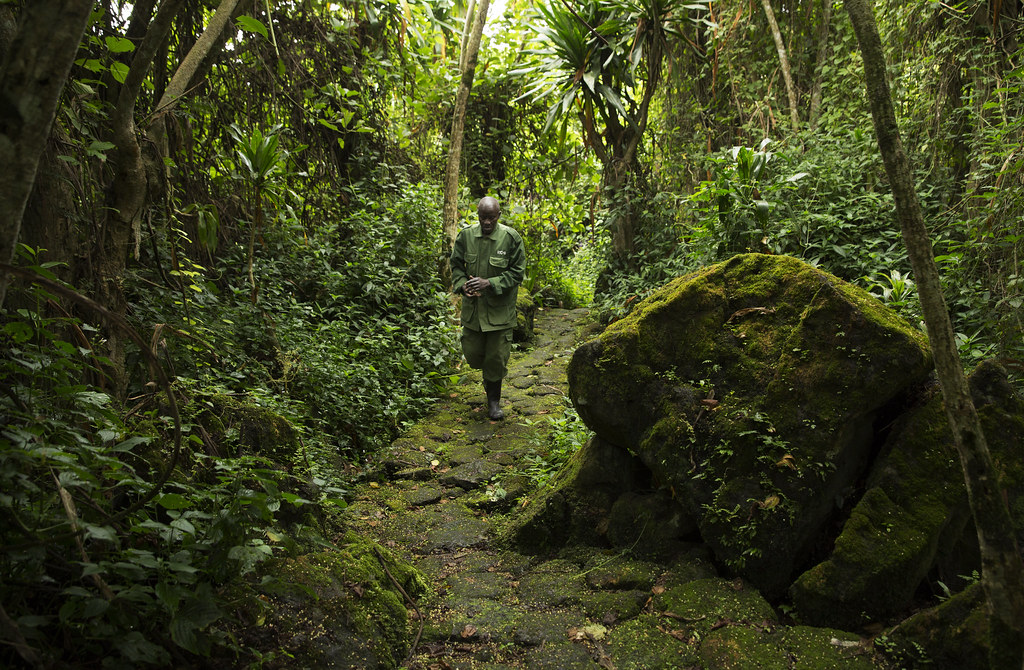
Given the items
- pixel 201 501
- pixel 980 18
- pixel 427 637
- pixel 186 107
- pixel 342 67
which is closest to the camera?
pixel 201 501

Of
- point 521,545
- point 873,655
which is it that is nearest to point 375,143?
point 521,545

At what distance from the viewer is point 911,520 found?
2535 millimetres

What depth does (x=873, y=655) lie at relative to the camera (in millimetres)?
2277

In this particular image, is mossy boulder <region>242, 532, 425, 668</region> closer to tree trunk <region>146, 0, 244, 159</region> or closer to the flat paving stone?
the flat paving stone

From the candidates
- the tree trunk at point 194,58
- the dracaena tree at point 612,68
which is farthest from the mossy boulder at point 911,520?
the dracaena tree at point 612,68

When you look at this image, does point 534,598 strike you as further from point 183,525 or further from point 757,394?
point 183,525

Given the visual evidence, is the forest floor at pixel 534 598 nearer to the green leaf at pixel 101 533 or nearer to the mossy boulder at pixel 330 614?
the mossy boulder at pixel 330 614

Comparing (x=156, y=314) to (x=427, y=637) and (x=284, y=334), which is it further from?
(x=427, y=637)

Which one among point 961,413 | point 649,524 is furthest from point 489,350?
point 961,413

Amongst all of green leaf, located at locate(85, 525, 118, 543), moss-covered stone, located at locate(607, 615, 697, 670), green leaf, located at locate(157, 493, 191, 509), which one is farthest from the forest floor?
green leaf, located at locate(85, 525, 118, 543)

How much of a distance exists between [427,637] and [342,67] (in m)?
6.05

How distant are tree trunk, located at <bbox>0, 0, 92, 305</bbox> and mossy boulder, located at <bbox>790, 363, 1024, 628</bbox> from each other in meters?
2.94

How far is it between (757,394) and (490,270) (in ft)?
11.1

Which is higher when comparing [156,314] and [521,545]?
[156,314]
